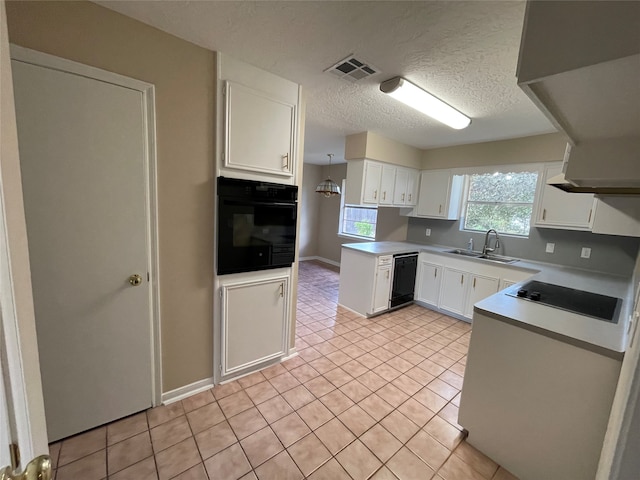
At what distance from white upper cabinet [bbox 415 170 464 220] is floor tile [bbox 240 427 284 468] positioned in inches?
141

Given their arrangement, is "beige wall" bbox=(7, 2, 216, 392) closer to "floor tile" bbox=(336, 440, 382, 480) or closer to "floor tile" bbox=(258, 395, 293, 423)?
"floor tile" bbox=(258, 395, 293, 423)

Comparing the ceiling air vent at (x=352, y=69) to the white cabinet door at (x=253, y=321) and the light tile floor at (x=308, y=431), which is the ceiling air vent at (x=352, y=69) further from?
the light tile floor at (x=308, y=431)

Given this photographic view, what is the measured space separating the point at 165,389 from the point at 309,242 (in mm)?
5331

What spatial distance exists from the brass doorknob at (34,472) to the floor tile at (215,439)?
1307mm

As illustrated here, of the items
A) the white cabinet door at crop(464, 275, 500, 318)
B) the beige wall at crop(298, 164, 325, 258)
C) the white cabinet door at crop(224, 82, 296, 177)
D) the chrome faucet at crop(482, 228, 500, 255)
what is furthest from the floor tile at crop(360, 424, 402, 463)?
the beige wall at crop(298, 164, 325, 258)

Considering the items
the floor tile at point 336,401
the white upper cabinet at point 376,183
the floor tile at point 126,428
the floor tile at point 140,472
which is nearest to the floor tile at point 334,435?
the floor tile at point 336,401

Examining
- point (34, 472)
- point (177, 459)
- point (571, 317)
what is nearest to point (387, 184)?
point (571, 317)

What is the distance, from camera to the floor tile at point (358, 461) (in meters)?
1.53

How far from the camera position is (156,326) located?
72.0 inches

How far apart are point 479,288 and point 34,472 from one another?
12.7 feet

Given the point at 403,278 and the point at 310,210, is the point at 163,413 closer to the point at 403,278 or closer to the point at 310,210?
the point at 403,278

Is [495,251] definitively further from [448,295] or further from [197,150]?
[197,150]

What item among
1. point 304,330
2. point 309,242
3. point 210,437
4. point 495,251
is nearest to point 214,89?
point 210,437

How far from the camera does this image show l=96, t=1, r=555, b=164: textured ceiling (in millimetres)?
1343
